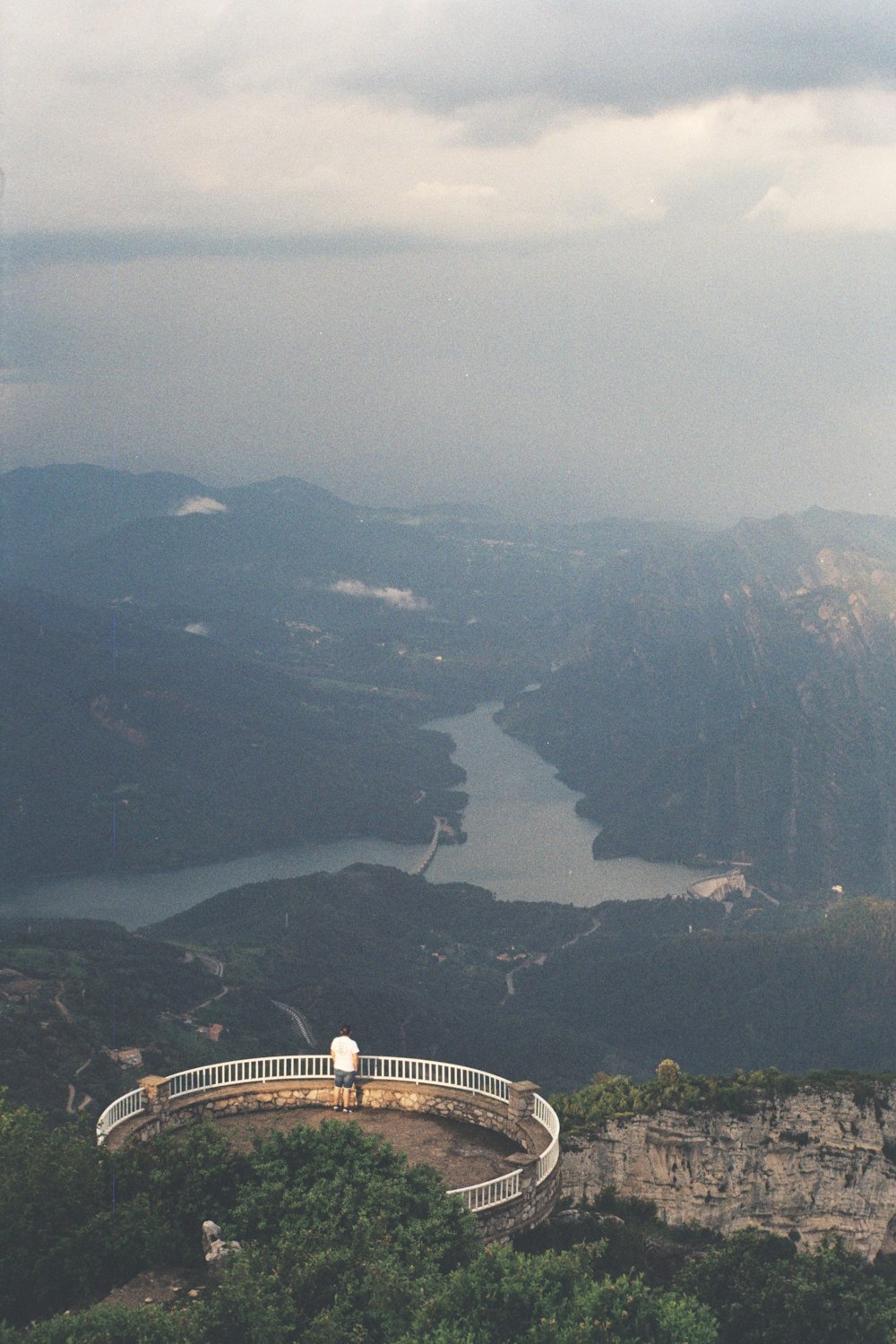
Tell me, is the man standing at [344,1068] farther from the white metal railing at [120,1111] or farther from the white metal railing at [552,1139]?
the white metal railing at [120,1111]

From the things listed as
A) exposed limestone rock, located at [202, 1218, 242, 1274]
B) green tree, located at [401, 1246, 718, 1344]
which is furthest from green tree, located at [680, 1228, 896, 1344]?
exposed limestone rock, located at [202, 1218, 242, 1274]

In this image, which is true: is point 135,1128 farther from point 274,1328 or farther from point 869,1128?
point 869,1128

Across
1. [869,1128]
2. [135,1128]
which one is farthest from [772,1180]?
[135,1128]

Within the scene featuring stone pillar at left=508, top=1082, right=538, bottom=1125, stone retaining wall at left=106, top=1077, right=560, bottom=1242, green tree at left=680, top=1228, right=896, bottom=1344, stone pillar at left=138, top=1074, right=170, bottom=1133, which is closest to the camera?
stone retaining wall at left=106, top=1077, right=560, bottom=1242

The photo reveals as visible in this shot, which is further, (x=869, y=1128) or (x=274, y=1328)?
(x=869, y=1128)

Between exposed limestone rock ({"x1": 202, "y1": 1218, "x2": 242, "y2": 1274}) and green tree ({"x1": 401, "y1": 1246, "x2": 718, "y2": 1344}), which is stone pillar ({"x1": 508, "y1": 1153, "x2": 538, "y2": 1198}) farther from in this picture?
exposed limestone rock ({"x1": 202, "y1": 1218, "x2": 242, "y2": 1274})

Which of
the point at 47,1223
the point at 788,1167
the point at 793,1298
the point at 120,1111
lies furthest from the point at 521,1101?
the point at 788,1167
